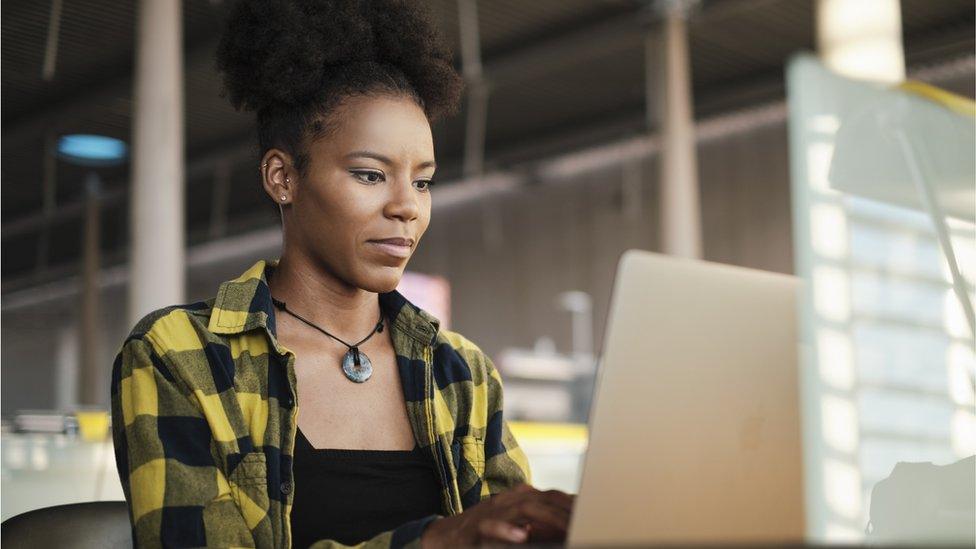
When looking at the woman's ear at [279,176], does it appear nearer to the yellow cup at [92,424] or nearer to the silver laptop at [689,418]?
the silver laptop at [689,418]

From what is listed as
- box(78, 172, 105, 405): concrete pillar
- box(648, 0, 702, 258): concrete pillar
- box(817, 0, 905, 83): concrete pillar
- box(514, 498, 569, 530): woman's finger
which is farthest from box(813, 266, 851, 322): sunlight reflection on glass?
box(78, 172, 105, 405): concrete pillar

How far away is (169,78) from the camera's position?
26.3ft

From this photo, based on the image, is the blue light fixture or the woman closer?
the woman

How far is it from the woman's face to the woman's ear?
0.05 feet

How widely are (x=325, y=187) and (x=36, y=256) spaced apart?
65.2 feet

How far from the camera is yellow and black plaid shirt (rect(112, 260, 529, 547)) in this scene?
1232 mm

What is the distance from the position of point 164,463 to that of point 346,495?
264 mm

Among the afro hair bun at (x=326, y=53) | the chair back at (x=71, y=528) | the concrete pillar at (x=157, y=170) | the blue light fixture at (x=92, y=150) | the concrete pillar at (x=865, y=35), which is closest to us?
the chair back at (x=71, y=528)

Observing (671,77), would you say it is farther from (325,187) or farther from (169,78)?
(325,187)

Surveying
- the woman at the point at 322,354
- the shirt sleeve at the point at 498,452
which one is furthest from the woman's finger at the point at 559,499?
the shirt sleeve at the point at 498,452

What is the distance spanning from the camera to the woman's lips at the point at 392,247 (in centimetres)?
152

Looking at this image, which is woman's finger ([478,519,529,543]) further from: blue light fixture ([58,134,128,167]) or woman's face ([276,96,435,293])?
blue light fixture ([58,134,128,167])

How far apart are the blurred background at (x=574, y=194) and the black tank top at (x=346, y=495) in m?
0.44

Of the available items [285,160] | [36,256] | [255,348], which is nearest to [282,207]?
[285,160]
